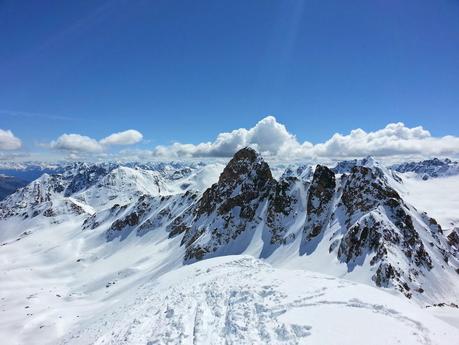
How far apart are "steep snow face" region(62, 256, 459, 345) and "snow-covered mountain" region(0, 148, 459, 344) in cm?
13

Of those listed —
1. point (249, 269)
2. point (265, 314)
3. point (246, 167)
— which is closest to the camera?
point (265, 314)

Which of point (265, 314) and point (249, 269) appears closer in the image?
point (265, 314)

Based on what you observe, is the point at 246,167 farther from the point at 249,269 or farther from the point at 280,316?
the point at 280,316

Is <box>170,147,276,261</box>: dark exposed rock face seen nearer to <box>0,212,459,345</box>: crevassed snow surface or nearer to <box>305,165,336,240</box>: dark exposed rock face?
<box>305,165,336,240</box>: dark exposed rock face

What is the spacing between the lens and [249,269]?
39.2 metres

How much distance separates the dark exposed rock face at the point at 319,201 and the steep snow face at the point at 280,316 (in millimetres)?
54617

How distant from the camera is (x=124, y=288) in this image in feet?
331

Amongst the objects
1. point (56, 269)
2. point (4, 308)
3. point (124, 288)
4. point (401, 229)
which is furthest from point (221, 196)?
point (56, 269)

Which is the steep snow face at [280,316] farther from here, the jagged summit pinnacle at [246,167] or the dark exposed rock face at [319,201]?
the jagged summit pinnacle at [246,167]

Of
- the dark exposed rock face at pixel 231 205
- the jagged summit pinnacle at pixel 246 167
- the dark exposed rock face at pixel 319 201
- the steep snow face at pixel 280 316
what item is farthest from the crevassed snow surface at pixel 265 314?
the jagged summit pinnacle at pixel 246 167

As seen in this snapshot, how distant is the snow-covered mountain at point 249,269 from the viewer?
23.6 meters

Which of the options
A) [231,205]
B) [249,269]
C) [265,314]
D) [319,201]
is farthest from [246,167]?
[265,314]

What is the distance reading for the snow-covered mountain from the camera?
23562mm

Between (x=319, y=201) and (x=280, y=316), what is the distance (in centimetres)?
7203
